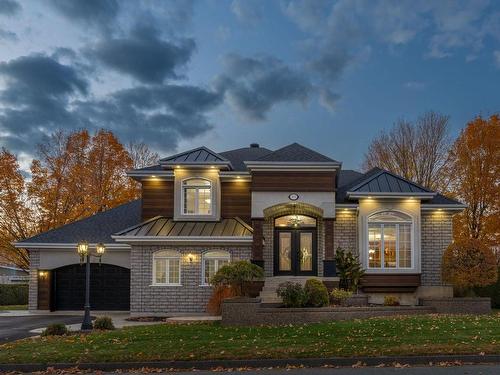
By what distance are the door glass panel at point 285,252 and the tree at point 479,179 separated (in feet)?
36.8

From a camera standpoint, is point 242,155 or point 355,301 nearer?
point 355,301

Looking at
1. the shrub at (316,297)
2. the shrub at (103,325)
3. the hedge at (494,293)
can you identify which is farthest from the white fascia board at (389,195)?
the shrub at (103,325)

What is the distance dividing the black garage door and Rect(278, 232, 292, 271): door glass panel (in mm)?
7074

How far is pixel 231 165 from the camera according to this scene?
25.5 metres

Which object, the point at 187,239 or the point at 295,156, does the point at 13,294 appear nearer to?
the point at 187,239

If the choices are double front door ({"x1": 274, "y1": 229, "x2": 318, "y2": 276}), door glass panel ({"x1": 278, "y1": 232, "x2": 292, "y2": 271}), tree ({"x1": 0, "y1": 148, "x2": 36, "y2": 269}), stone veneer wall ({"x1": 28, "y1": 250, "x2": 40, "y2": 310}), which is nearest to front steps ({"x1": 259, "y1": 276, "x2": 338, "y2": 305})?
double front door ({"x1": 274, "y1": 229, "x2": 318, "y2": 276})

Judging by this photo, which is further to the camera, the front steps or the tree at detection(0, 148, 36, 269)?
the tree at detection(0, 148, 36, 269)

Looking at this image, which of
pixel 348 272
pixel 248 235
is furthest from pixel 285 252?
pixel 348 272

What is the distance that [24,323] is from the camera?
21.3 m

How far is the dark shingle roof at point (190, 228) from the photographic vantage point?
76.8ft

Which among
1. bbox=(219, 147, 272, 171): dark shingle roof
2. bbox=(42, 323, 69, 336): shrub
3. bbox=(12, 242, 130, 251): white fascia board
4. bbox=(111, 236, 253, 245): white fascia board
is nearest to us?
bbox=(42, 323, 69, 336): shrub

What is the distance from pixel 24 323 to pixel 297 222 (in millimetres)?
11748

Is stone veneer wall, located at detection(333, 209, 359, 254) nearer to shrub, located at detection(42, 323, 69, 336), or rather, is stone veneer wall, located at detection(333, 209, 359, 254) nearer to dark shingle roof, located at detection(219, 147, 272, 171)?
dark shingle roof, located at detection(219, 147, 272, 171)

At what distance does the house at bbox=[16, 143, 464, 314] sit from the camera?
75.9 ft
